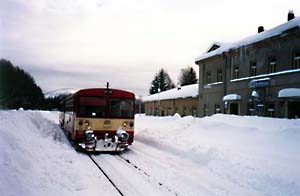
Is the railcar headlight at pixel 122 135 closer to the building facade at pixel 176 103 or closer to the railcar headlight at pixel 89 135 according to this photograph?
the railcar headlight at pixel 89 135

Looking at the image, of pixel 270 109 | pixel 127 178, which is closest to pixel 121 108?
pixel 127 178

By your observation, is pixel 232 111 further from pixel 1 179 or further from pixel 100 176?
pixel 1 179

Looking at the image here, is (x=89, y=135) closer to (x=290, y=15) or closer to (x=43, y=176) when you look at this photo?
(x=43, y=176)

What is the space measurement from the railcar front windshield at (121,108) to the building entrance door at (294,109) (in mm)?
13100

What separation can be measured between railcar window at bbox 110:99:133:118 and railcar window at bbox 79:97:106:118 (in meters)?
0.42

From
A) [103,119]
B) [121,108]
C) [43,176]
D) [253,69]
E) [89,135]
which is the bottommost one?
[43,176]

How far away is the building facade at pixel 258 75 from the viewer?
80.4 ft

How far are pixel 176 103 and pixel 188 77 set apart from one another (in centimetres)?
6692

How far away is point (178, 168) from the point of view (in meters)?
11.3

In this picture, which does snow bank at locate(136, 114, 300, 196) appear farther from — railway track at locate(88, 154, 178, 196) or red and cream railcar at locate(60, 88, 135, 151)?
red and cream railcar at locate(60, 88, 135, 151)

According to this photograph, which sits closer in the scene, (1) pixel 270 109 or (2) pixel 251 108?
(1) pixel 270 109

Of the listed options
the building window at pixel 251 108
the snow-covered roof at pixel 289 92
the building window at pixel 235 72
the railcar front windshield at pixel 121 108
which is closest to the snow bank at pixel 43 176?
the railcar front windshield at pixel 121 108

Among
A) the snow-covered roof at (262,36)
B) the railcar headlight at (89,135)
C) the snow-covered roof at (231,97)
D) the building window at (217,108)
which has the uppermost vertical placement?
the snow-covered roof at (262,36)

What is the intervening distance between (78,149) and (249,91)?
17.5 m
